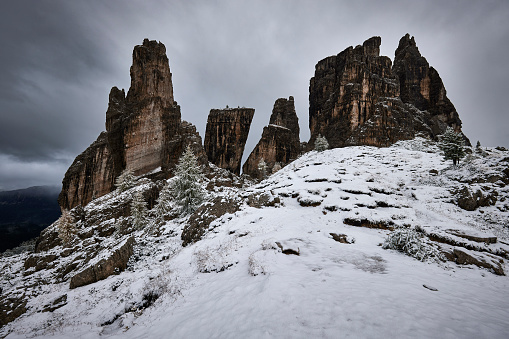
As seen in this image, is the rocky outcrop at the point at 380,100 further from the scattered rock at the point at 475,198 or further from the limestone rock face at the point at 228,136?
the scattered rock at the point at 475,198

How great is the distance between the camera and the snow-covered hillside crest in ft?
14.2

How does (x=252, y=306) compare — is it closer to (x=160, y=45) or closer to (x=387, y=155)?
(x=387, y=155)

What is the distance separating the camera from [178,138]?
52.2 m

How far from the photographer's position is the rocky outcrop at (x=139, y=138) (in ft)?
167

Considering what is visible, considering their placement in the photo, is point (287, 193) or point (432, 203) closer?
point (432, 203)

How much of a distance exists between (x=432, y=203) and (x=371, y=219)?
6916 millimetres

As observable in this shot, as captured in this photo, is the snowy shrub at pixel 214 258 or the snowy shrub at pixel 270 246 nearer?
the snowy shrub at pixel 214 258

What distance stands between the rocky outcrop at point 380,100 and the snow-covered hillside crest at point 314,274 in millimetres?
33655

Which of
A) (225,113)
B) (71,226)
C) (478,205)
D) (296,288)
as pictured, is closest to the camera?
(296,288)

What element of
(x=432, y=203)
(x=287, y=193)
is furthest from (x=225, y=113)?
(x=432, y=203)

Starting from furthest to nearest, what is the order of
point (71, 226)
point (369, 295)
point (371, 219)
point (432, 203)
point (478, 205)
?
point (71, 226) < point (432, 203) < point (478, 205) < point (371, 219) < point (369, 295)

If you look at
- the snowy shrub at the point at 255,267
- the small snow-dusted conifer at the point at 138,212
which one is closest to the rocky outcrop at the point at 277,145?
Answer: the small snow-dusted conifer at the point at 138,212

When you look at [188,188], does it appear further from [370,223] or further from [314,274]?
[314,274]

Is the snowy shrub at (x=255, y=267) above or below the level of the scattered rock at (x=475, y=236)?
below
